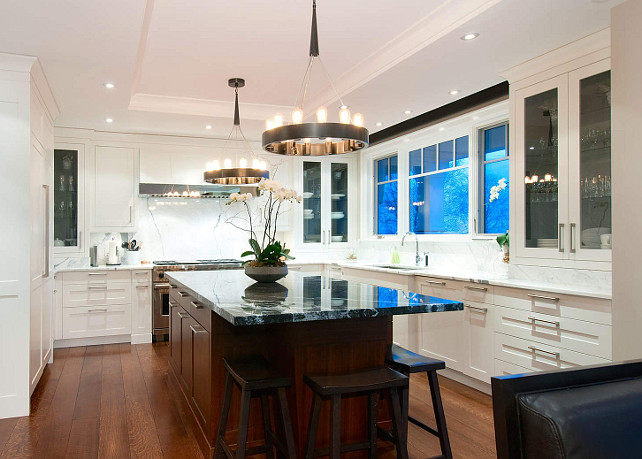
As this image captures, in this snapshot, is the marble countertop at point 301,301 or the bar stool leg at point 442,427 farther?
the bar stool leg at point 442,427

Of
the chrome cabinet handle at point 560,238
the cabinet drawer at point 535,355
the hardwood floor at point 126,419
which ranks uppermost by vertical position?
the chrome cabinet handle at point 560,238

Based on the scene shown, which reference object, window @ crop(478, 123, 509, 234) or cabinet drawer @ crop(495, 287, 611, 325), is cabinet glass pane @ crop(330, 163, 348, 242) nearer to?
window @ crop(478, 123, 509, 234)

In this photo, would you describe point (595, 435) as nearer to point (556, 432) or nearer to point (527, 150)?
point (556, 432)

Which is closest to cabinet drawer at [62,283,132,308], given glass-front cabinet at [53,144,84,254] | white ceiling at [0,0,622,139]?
glass-front cabinet at [53,144,84,254]

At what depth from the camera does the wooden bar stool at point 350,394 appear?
6.81 ft

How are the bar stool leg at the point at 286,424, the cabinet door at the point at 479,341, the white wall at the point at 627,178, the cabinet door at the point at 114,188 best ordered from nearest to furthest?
1. the bar stool leg at the point at 286,424
2. the white wall at the point at 627,178
3. the cabinet door at the point at 479,341
4. the cabinet door at the point at 114,188

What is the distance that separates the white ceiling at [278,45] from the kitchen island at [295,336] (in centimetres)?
171

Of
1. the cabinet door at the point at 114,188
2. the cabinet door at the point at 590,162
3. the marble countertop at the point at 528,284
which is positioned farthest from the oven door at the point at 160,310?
the cabinet door at the point at 590,162

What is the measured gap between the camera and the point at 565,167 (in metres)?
3.33

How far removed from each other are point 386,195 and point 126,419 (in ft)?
14.0

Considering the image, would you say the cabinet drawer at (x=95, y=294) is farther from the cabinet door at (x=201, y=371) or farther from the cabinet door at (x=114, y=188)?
the cabinet door at (x=201, y=371)

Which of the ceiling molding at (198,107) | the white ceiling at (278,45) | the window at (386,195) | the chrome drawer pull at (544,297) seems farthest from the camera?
the window at (386,195)

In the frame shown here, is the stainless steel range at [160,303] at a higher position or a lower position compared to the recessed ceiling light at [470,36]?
lower

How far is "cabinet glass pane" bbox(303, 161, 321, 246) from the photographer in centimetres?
675
